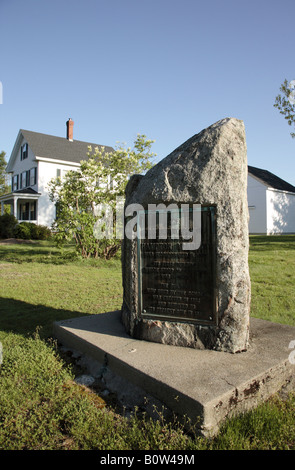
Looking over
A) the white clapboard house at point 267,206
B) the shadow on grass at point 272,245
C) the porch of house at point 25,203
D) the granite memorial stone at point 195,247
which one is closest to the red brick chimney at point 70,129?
the porch of house at point 25,203

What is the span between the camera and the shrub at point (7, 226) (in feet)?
68.7

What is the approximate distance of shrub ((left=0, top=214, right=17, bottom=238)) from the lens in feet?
68.7

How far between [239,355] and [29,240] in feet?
62.5

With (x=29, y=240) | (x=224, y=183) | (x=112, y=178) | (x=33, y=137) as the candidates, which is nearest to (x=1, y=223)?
(x=29, y=240)

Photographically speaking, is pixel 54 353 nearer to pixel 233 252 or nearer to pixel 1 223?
pixel 233 252

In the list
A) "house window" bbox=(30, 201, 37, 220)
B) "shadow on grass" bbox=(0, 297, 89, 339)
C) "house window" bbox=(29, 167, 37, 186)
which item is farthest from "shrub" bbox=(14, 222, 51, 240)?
"shadow on grass" bbox=(0, 297, 89, 339)

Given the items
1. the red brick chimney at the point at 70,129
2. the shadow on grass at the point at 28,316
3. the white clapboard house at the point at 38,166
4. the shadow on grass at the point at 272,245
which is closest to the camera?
the shadow on grass at the point at 28,316

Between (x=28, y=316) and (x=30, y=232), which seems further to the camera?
(x=30, y=232)

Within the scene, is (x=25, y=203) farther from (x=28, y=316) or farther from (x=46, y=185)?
(x=28, y=316)

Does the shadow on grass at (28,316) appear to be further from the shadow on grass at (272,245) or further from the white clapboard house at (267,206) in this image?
the white clapboard house at (267,206)

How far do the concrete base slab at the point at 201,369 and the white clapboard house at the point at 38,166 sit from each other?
2307 cm

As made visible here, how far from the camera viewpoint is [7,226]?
21.1 m

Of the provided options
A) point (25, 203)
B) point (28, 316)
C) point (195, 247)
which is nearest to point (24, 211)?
point (25, 203)

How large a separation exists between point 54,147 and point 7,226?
30.5ft
